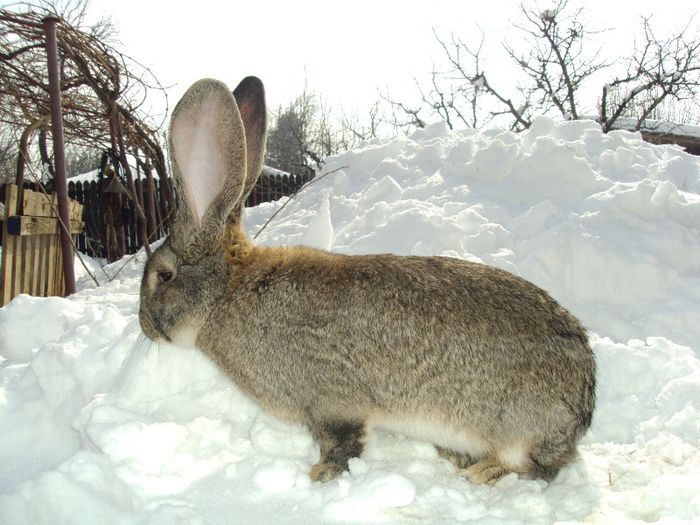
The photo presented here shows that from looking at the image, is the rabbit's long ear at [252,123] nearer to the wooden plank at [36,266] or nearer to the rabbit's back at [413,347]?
the rabbit's back at [413,347]

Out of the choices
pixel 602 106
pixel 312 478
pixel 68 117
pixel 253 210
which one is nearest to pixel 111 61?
pixel 68 117

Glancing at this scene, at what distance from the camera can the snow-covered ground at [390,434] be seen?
2.46 meters

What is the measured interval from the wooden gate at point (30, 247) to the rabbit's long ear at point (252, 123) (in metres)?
3.44

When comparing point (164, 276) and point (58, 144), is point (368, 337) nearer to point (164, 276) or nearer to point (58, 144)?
point (164, 276)

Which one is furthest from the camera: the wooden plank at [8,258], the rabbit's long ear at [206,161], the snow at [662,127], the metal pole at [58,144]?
the snow at [662,127]

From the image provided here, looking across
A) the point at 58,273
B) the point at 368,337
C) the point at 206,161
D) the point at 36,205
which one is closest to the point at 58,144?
the point at 36,205

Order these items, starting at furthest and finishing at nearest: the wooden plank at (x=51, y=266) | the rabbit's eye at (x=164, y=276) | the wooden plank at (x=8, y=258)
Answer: the wooden plank at (x=51, y=266) → the wooden plank at (x=8, y=258) → the rabbit's eye at (x=164, y=276)

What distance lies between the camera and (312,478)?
2.76 meters

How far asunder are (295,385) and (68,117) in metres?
6.03

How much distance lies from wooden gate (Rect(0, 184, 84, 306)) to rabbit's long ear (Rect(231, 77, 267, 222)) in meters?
3.44

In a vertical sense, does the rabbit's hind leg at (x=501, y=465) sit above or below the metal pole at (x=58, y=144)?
below

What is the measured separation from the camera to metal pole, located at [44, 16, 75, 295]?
5.41 metres

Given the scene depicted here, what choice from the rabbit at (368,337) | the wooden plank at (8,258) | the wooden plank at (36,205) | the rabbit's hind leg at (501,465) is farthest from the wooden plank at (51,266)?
the rabbit's hind leg at (501,465)

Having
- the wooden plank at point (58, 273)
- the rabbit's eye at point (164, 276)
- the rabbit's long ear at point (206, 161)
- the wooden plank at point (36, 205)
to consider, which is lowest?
the wooden plank at point (58, 273)
